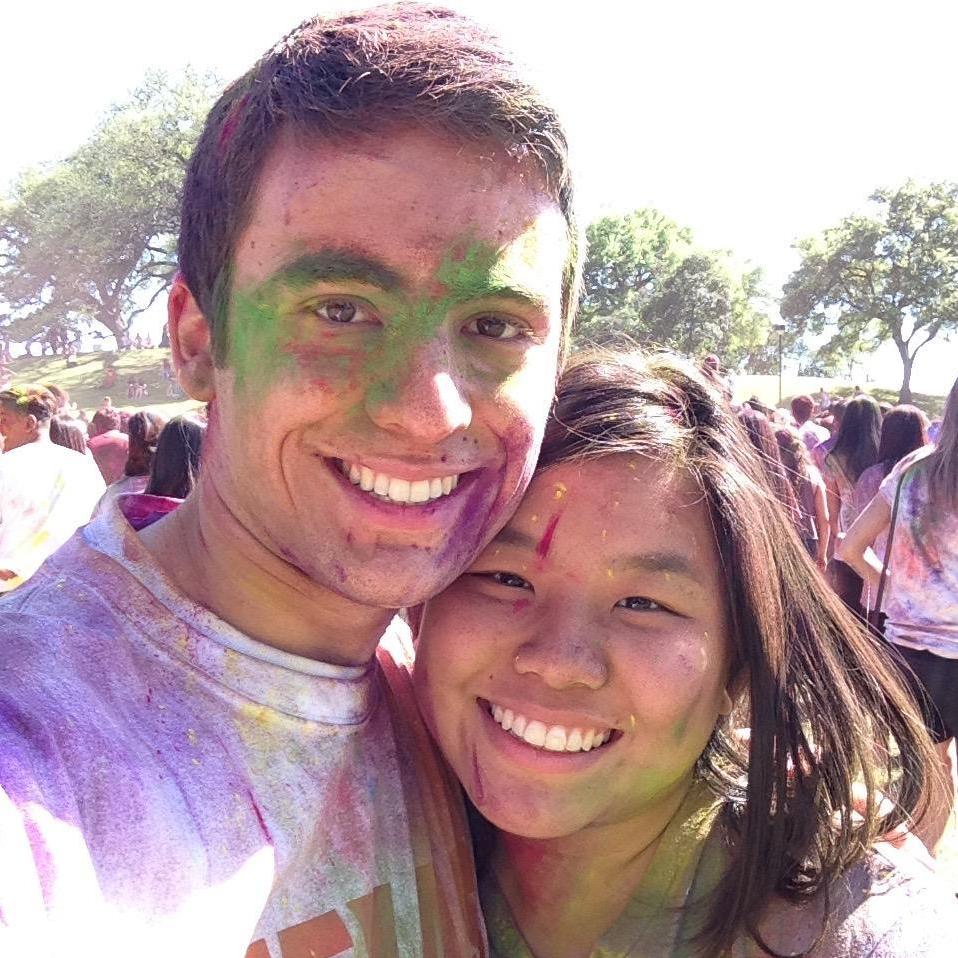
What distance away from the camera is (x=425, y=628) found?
1.62 meters

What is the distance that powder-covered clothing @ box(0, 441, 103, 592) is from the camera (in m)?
4.34

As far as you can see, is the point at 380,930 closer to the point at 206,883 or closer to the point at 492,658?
the point at 206,883

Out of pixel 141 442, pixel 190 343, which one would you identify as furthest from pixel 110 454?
pixel 190 343

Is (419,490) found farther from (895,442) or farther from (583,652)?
(895,442)

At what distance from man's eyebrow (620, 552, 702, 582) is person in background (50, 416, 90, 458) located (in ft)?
17.6

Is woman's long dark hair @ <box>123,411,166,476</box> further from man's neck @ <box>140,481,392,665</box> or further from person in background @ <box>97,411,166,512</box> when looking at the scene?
man's neck @ <box>140,481,392,665</box>

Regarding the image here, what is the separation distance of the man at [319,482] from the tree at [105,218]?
123 ft

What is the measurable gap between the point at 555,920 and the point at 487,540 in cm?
69

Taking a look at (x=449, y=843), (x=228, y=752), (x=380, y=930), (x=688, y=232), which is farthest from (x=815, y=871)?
(x=688, y=232)

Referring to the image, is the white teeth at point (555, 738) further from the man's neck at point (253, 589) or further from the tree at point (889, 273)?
the tree at point (889, 273)

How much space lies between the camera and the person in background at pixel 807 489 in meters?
5.12

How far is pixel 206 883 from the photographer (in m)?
1.11

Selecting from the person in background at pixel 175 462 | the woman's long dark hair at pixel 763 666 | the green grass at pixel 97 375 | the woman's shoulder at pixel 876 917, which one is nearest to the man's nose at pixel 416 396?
the woman's long dark hair at pixel 763 666

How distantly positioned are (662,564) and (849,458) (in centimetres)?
500
